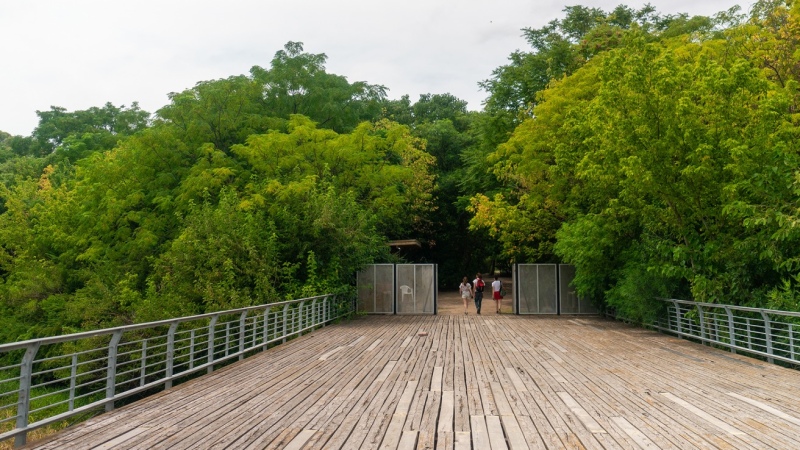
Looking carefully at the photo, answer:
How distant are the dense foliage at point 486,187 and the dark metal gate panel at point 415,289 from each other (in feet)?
7.06

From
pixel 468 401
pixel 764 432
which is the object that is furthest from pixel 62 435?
pixel 764 432

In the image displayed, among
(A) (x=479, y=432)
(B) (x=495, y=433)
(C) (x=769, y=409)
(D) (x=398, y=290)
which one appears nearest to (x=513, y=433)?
(B) (x=495, y=433)

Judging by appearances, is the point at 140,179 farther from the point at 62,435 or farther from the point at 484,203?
the point at 62,435

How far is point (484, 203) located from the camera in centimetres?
2991

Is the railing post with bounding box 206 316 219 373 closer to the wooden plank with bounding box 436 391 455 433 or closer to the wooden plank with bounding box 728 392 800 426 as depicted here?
the wooden plank with bounding box 436 391 455 433

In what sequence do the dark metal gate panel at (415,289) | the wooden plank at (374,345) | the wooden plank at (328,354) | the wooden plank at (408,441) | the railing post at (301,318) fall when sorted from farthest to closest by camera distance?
the dark metal gate panel at (415,289)
the railing post at (301,318)
the wooden plank at (374,345)
the wooden plank at (328,354)
the wooden plank at (408,441)

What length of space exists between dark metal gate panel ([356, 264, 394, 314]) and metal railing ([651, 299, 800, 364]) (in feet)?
37.3

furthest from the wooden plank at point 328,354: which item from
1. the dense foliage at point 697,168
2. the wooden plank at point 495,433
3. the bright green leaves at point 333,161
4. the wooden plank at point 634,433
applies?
the bright green leaves at point 333,161

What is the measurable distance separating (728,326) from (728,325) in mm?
352

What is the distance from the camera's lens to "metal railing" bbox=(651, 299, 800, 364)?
13.1 metres

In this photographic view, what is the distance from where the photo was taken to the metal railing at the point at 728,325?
42.9ft

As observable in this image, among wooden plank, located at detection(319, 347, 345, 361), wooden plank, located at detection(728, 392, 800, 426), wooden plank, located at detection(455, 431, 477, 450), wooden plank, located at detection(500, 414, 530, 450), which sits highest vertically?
wooden plank, located at detection(455, 431, 477, 450)

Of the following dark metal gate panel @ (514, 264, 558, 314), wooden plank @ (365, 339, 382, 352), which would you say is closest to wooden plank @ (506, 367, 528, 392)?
wooden plank @ (365, 339, 382, 352)

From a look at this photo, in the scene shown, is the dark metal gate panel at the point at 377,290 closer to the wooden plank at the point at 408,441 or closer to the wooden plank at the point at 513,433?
the wooden plank at the point at 513,433
